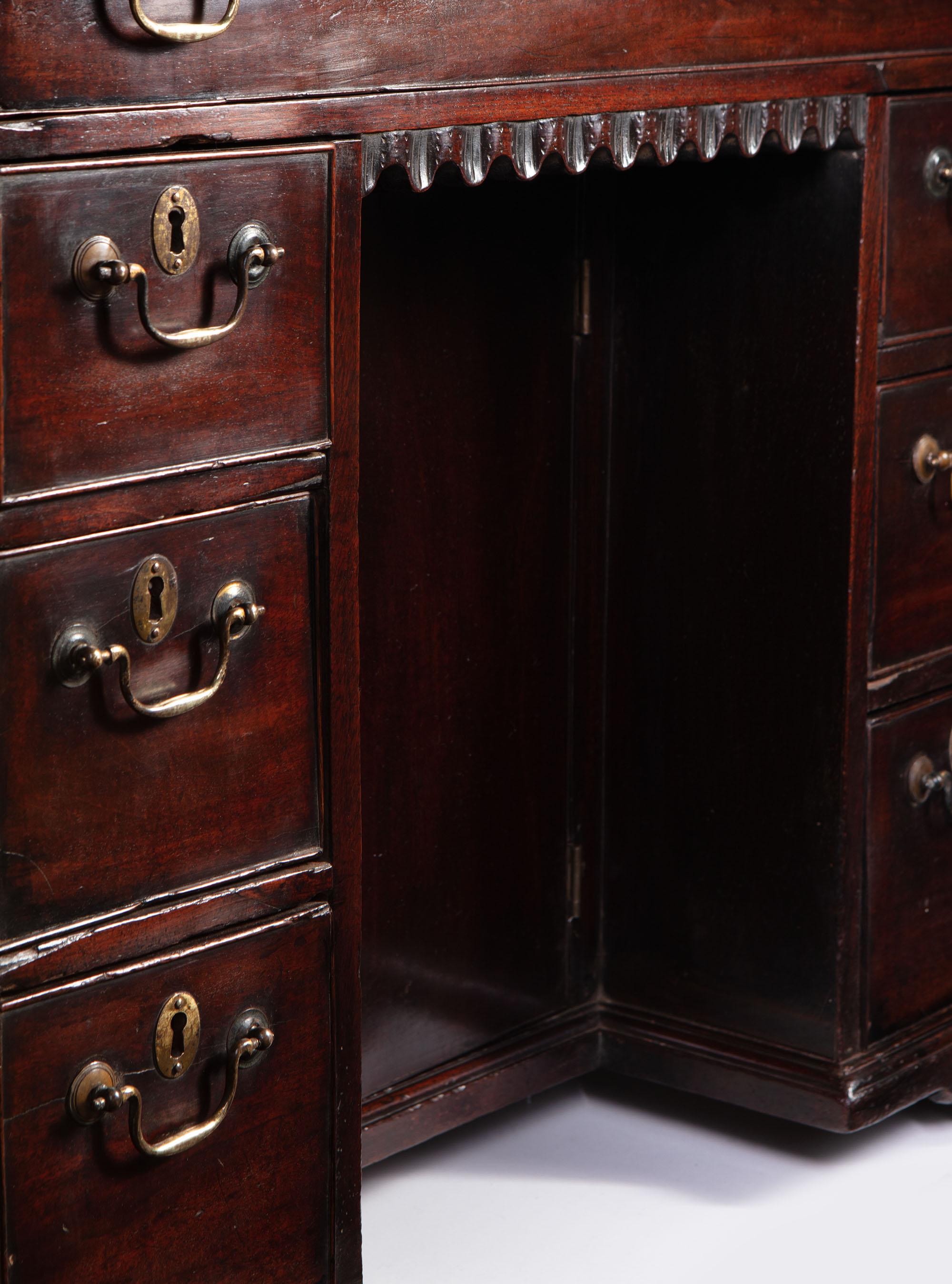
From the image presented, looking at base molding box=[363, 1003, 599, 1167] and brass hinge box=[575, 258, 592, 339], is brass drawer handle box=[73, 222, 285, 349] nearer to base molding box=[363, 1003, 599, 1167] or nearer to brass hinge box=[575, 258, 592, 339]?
brass hinge box=[575, 258, 592, 339]

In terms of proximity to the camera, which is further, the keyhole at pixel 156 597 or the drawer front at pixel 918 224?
the drawer front at pixel 918 224

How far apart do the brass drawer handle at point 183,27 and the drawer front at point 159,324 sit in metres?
0.08

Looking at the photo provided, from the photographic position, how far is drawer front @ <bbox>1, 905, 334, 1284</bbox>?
1.26 metres

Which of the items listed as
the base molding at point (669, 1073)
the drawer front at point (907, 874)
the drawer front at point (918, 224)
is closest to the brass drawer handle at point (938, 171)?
the drawer front at point (918, 224)

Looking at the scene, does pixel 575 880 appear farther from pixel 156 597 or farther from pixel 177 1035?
pixel 156 597

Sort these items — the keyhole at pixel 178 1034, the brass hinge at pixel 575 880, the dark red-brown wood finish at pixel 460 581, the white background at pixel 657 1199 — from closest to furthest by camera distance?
1. the dark red-brown wood finish at pixel 460 581
2. the keyhole at pixel 178 1034
3. the white background at pixel 657 1199
4. the brass hinge at pixel 575 880

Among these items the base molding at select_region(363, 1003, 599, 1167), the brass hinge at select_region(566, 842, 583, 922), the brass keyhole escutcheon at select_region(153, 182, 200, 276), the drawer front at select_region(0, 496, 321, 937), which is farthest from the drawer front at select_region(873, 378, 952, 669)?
the brass keyhole escutcheon at select_region(153, 182, 200, 276)

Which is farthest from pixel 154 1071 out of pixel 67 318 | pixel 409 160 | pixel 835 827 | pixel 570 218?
pixel 570 218

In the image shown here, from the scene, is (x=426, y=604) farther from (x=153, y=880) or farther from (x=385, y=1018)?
(x=153, y=880)

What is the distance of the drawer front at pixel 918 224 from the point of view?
69.1 inches

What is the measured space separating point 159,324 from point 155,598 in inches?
6.9

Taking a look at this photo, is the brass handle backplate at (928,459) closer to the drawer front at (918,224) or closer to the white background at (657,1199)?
the drawer front at (918,224)

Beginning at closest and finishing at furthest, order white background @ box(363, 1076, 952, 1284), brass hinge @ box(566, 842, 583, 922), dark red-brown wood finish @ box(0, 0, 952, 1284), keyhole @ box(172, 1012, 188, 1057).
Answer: dark red-brown wood finish @ box(0, 0, 952, 1284) → keyhole @ box(172, 1012, 188, 1057) → white background @ box(363, 1076, 952, 1284) → brass hinge @ box(566, 842, 583, 922)

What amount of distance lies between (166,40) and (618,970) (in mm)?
1156
